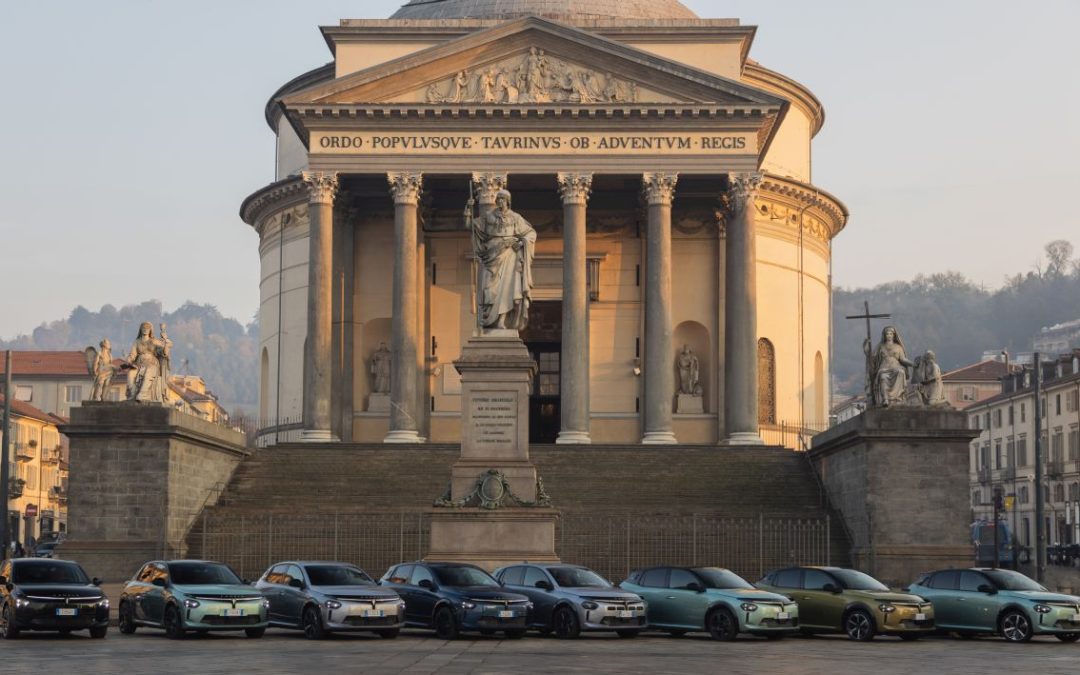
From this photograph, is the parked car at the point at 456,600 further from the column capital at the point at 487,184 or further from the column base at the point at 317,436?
the column capital at the point at 487,184

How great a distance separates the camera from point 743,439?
2259 inches

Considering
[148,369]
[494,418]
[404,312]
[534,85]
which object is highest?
[534,85]

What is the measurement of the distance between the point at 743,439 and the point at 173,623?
100ft

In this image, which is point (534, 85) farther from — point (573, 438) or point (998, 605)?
point (998, 605)

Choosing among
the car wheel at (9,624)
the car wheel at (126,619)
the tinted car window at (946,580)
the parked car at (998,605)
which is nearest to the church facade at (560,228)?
the tinted car window at (946,580)

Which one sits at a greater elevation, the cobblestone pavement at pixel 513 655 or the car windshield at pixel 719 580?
the car windshield at pixel 719 580

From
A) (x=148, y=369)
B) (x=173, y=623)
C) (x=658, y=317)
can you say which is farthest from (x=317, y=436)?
(x=173, y=623)

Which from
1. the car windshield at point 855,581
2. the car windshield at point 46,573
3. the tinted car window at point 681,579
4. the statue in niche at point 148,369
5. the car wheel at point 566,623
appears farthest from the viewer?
the statue in niche at point 148,369

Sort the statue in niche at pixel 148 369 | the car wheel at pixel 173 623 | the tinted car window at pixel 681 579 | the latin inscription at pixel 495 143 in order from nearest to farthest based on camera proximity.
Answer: the car wheel at pixel 173 623 → the tinted car window at pixel 681 579 → the statue in niche at pixel 148 369 → the latin inscription at pixel 495 143

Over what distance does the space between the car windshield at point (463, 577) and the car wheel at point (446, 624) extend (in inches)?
24.8

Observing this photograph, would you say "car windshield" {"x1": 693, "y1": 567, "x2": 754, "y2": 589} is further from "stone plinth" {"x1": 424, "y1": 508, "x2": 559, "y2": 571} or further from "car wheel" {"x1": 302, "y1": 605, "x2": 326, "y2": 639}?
"car wheel" {"x1": 302, "y1": 605, "x2": 326, "y2": 639}

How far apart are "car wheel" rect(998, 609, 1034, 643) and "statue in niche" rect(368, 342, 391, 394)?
116 ft

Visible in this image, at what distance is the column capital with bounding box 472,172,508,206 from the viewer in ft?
193

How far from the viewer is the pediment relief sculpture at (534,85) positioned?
59.2 meters
